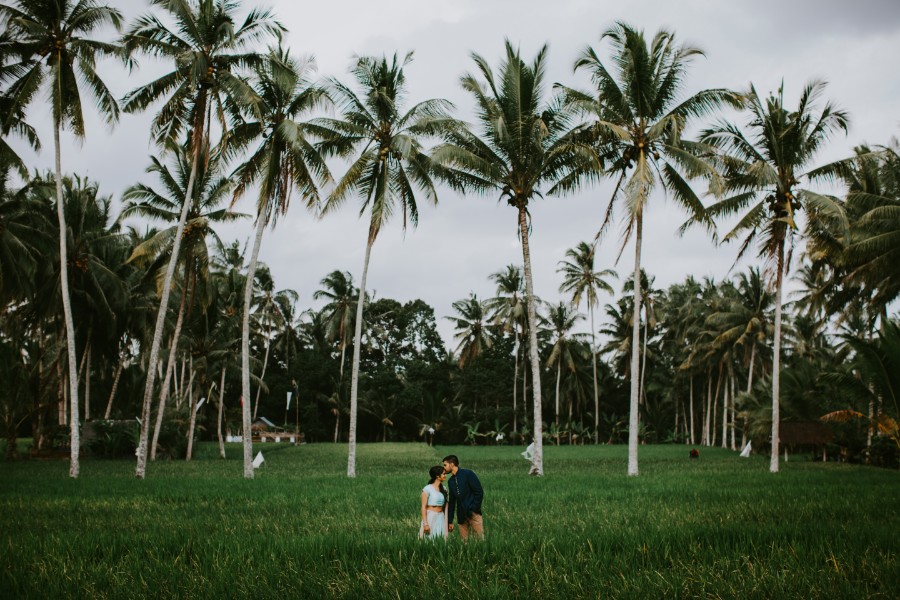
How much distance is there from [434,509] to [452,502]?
0.41 metres

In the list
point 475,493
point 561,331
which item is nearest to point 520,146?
point 475,493

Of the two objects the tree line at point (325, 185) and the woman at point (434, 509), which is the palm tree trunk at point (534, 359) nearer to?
the tree line at point (325, 185)

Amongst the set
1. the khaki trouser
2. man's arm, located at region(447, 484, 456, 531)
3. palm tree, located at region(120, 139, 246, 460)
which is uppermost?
palm tree, located at region(120, 139, 246, 460)

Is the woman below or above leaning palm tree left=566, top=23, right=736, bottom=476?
below

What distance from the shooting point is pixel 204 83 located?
1936 centimetres

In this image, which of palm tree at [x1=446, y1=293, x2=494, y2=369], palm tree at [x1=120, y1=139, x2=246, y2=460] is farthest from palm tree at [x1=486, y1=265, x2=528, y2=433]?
palm tree at [x1=120, y1=139, x2=246, y2=460]

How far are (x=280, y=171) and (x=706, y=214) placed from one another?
13.4 m

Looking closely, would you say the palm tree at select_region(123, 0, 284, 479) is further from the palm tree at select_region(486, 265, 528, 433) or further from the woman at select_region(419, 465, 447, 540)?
the palm tree at select_region(486, 265, 528, 433)

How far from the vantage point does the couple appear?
320 inches

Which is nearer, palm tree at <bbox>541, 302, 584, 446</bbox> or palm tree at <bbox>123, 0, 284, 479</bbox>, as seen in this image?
palm tree at <bbox>123, 0, 284, 479</bbox>

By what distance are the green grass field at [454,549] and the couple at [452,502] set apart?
33 cm

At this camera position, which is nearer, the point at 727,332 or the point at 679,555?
the point at 679,555

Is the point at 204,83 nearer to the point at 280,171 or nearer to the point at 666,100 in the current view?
the point at 280,171

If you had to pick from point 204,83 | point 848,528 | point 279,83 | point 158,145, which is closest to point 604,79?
point 279,83
